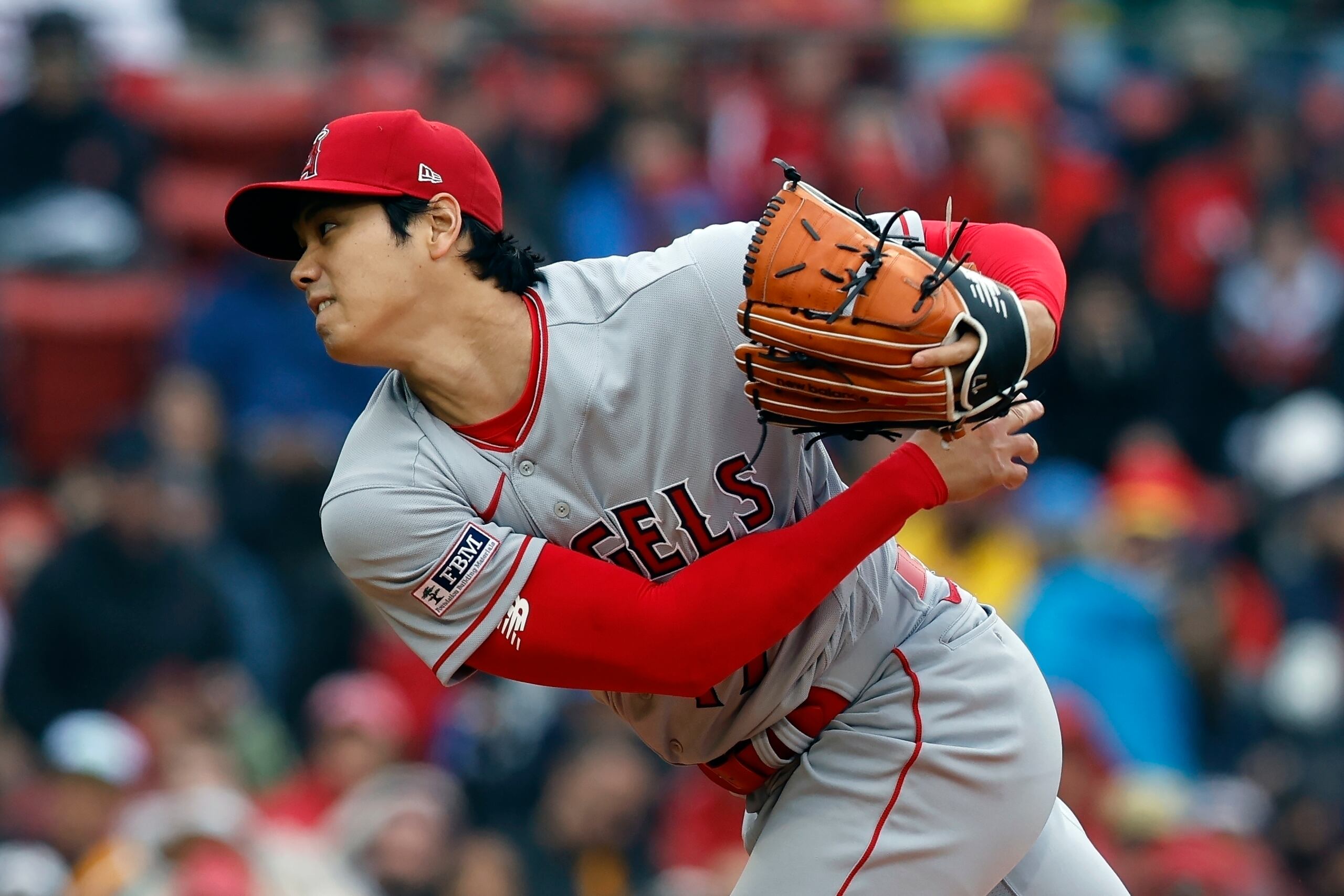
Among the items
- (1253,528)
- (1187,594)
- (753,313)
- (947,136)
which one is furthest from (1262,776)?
(753,313)

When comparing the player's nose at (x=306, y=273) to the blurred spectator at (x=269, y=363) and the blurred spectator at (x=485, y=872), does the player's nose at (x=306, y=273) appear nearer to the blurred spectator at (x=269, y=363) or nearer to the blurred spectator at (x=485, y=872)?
the blurred spectator at (x=485, y=872)

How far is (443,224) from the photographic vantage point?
9.91 feet

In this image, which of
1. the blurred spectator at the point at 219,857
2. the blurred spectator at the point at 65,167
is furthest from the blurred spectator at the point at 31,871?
the blurred spectator at the point at 65,167

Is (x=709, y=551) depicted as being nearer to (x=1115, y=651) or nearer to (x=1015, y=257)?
(x=1015, y=257)

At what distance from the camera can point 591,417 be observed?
305 cm

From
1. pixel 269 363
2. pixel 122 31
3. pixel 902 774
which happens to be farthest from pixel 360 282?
pixel 122 31

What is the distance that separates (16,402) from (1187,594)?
498 cm

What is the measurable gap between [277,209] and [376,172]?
204mm

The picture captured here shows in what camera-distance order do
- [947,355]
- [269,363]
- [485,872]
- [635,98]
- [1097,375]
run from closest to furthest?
[947,355]
[485,872]
[269,363]
[1097,375]
[635,98]

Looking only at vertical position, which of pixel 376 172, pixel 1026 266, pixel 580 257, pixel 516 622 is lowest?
pixel 580 257

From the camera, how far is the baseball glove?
2.73 metres

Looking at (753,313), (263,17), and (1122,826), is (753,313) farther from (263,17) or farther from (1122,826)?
(263,17)

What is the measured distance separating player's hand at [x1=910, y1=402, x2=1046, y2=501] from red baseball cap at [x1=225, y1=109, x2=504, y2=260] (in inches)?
33.1

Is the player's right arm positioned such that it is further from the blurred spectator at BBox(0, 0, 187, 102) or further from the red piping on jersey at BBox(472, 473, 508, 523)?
the blurred spectator at BBox(0, 0, 187, 102)
